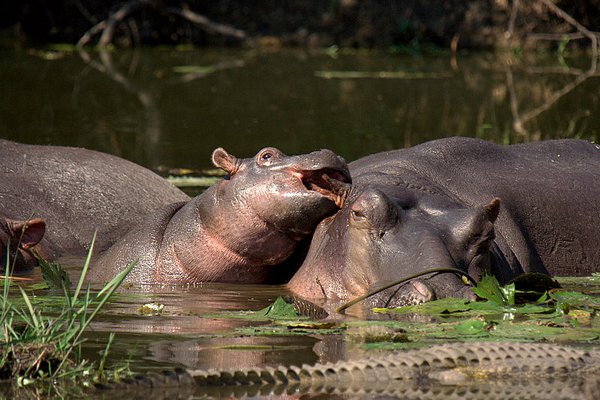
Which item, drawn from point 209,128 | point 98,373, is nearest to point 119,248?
point 98,373

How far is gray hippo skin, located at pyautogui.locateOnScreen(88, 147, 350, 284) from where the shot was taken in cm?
544

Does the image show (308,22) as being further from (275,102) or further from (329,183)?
(329,183)

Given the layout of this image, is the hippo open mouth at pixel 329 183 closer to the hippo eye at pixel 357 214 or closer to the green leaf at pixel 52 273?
the hippo eye at pixel 357 214

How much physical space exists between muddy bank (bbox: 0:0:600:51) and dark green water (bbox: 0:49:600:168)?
94 centimetres

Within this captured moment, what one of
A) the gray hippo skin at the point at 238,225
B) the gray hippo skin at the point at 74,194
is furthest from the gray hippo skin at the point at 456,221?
the gray hippo skin at the point at 74,194

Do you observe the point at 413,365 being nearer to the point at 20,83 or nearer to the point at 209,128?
the point at 209,128

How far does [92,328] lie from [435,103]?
962cm

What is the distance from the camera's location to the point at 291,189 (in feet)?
17.8

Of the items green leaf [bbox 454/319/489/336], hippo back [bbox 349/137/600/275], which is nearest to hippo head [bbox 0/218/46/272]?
hippo back [bbox 349/137/600/275]

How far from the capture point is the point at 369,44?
65.5ft

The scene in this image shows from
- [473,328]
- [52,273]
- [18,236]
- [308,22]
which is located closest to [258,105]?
[308,22]

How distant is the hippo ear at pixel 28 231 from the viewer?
6.32m

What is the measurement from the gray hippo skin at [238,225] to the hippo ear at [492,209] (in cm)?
64

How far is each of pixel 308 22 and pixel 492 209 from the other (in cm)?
1515
